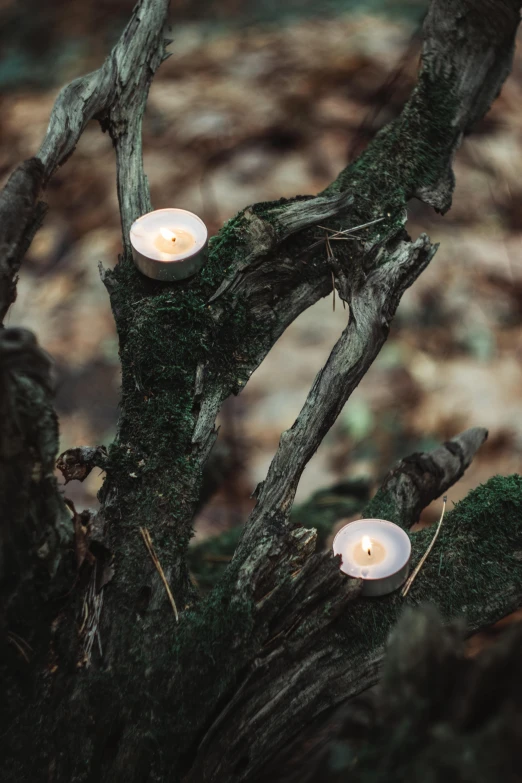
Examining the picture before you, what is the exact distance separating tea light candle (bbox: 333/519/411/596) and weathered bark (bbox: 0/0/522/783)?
0.11 ft

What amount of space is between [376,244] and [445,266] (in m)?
1.57

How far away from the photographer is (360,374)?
1253 millimetres

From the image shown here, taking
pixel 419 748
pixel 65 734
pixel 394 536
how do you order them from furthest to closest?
pixel 394 536 < pixel 65 734 < pixel 419 748

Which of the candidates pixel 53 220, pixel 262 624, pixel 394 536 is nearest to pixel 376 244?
pixel 394 536

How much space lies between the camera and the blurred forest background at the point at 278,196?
96.9 inches

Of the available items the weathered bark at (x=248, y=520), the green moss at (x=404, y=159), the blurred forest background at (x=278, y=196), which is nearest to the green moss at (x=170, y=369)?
the weathered bark at (x=248, y=520)

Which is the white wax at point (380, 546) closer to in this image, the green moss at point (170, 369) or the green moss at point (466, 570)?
the green moss at point (466, 570)

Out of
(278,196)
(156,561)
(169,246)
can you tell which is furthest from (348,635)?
(278,196)

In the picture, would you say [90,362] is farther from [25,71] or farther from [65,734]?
[65,734]

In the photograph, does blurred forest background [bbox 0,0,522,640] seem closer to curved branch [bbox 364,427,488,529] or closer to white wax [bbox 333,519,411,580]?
curved branch [bbox 364,427,488,529]

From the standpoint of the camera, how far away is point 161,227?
48.2 inches

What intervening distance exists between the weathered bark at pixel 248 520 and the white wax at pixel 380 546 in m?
0.05

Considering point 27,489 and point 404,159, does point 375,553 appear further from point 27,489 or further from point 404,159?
point 404,159

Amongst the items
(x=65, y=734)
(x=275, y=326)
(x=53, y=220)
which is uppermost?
(x=53, y=220)
